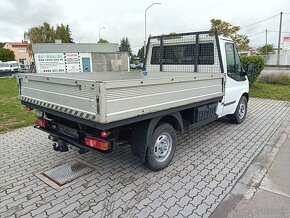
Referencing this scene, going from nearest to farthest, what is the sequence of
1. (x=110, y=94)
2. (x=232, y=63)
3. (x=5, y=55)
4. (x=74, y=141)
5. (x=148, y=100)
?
(x=110, y=94) → (x=148, y=100) → (x=74, y=141) → (x=232, y=63) → (x=5, y=55)

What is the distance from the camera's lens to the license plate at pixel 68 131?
3.63 meters

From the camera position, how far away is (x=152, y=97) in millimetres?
3318

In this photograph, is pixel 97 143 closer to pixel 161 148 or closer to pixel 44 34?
pixel 161 148

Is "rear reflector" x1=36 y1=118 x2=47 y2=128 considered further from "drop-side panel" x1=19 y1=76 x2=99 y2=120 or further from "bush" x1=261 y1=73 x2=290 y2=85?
"bush" x1=261 y1=73 x2=290 y2=85

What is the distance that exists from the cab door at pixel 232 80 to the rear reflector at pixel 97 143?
344cm

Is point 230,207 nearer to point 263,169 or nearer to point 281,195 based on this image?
point 281,195

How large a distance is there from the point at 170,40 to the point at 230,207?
13.4 ft

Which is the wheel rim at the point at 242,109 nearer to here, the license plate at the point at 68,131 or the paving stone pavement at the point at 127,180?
the paving stone pavement at the point at 127,180

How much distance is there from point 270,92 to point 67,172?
11.5 m

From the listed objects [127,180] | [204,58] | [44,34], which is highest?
[44,34]

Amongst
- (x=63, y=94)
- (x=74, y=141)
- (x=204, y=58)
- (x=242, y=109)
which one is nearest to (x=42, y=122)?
(x=74, y=141)

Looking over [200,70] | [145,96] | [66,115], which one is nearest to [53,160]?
[66,115]

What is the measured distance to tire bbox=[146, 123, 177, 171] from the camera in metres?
3.71

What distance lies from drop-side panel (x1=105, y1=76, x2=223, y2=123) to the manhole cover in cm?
158
